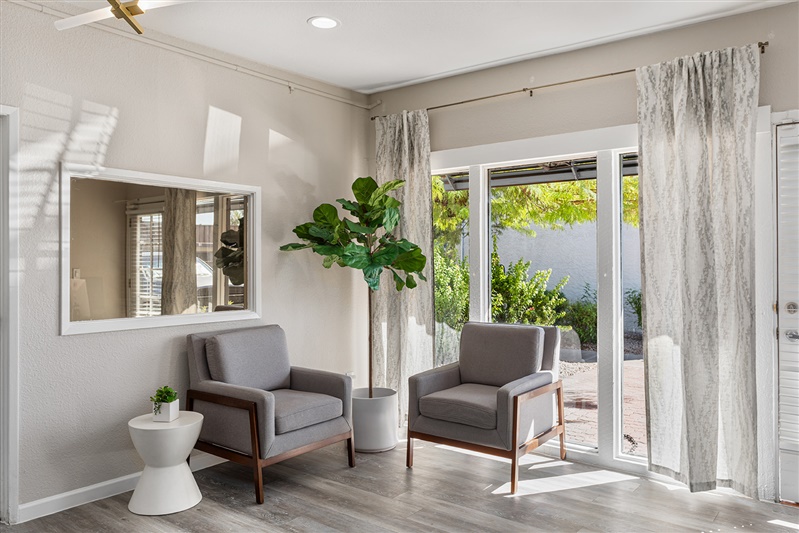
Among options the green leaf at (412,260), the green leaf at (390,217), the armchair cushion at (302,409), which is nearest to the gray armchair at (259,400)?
the armchair cushion at (302,409)

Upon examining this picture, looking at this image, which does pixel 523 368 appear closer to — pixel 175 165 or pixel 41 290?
pixel 175 165

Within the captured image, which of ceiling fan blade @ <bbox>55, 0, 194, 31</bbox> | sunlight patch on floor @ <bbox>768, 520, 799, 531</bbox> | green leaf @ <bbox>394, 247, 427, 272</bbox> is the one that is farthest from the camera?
green leaf @ <bbox>394, 247, 427, 272</bbox>

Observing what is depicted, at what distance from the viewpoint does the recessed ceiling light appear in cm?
359

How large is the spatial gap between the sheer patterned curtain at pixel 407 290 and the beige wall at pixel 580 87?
18 cm

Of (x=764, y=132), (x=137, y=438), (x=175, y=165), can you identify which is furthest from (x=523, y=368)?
(x=175, y=165)

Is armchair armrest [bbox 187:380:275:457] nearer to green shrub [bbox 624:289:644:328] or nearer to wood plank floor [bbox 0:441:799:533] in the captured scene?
wood plank floor [bbox 0:441:799:533]

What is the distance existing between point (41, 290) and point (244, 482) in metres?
1.63

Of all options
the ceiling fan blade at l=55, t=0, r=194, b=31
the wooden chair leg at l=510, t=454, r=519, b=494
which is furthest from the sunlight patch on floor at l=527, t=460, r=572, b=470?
the ceiling fan blade at l=55, t=0, r=194, b=31

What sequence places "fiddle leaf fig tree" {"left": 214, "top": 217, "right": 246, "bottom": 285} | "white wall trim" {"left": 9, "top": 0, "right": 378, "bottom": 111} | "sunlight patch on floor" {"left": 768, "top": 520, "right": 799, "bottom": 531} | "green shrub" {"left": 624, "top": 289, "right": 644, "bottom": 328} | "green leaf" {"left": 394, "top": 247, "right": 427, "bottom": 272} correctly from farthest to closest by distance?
"green leaf" {"left": 394, "top": 247, "right": 427, "bottom": 272}
"fiddle leaf fig tree" {"left": 214, "top": 217, "right": 246, "bottom": 285}
"green shrub" {"left": 624, "top": 289, "right": 644, "bottom": 328}
"white wall trim" {"left": 9, "top": 0, "right": 378, "bottom": 111}
"sunlight patch on floor" {"left": 768, "top": 520, "right": 799, "bottom": 531}

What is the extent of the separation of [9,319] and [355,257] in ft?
6.71

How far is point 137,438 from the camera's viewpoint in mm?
3240

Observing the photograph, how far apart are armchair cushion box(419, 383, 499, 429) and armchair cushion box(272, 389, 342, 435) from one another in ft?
1.90

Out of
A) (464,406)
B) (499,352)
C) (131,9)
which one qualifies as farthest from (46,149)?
(499,352)

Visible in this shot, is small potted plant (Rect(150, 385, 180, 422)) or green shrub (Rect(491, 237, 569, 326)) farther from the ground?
green shrub (Rect(491, 237, 569, 326))
